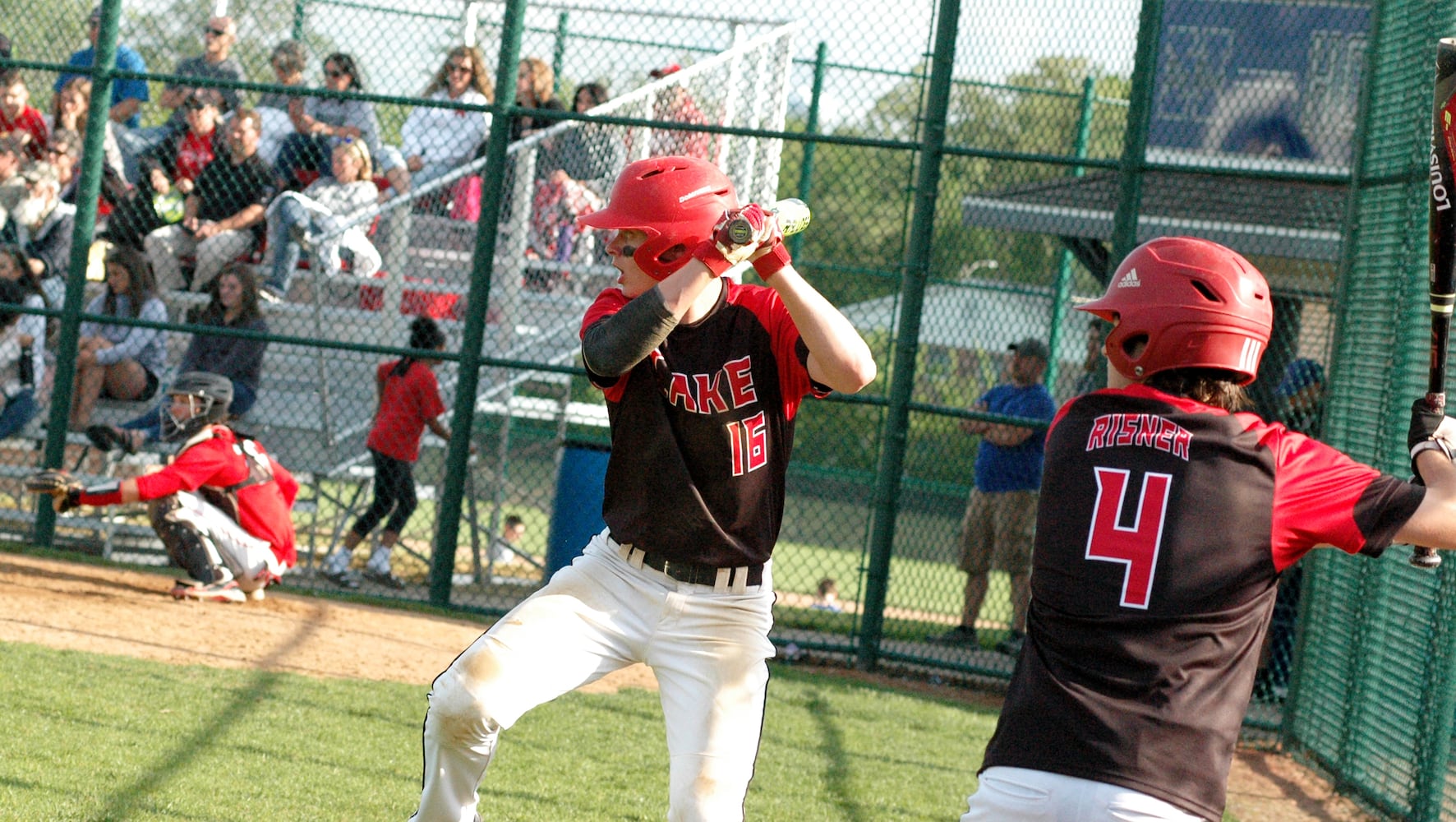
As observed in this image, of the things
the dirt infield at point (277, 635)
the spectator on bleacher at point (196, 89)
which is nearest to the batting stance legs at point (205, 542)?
the dirt infield at point (277, 635)

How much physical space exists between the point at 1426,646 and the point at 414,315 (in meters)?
6.08

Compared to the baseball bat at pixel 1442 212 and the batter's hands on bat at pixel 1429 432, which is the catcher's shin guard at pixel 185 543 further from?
the batter's hands on bat at pixel 1429 432

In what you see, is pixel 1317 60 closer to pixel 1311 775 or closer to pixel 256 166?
pixel 1311 775

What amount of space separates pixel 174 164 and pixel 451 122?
196cm

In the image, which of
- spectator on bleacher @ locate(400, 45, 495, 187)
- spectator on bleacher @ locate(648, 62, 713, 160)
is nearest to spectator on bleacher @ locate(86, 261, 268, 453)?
spectator on bleacher @ locate(400, 45, 495, 187)

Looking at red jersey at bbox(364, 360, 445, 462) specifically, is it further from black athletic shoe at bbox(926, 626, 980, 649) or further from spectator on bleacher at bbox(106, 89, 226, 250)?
black athletic shoe at bbox(926, 626, 980, 649)

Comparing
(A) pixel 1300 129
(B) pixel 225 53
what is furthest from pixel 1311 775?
(B) pixel 225 53

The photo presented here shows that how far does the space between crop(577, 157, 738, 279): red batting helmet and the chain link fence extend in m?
4.19

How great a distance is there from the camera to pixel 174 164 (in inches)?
379

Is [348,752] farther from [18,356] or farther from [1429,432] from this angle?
[18,356]

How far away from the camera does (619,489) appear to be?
352cm

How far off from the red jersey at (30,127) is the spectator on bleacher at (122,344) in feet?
4.68

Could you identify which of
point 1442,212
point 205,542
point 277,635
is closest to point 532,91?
point 205,542

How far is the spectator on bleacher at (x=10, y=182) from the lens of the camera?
30.3 ft
